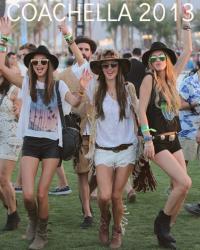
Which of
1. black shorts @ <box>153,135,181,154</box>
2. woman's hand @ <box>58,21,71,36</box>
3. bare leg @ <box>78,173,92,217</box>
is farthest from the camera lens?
bare leg @ <box>78,173,92,217</box>

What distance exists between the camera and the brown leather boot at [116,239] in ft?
20.2

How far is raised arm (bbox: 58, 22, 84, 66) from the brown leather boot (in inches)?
76.9

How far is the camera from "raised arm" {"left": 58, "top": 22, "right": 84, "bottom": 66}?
6875mm

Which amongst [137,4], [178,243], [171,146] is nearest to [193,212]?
[178,243]

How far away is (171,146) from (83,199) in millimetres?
1540

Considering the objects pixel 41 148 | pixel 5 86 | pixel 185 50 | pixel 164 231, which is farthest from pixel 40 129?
pixel 185 50

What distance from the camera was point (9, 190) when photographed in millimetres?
6930

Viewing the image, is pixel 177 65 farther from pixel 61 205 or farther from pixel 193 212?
pixel 61 205

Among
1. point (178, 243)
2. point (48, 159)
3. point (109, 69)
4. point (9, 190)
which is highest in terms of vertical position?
point (109, 69)

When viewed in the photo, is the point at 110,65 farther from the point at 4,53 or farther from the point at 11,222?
the point at 11,222

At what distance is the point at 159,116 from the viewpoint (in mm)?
6078

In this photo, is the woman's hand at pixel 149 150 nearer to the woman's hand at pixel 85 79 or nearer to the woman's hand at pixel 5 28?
the woman's hand at pixel 85 79

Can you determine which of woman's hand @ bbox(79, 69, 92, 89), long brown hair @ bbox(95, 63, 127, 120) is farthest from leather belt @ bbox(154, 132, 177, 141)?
woman's hand @ bbox(79, 69, 92, 89)

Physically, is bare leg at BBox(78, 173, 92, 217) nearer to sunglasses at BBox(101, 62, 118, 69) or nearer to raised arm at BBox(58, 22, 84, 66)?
raised arm at BBox(58, 22, 84, 66)
